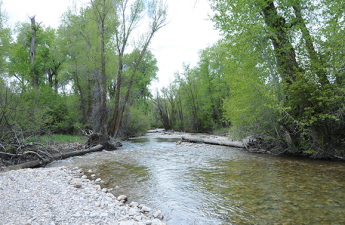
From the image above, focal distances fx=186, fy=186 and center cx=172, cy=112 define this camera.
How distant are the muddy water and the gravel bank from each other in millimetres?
515

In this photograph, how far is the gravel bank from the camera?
9.37ft

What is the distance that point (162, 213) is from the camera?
3.49m

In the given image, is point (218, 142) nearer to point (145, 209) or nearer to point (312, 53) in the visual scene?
point (312, 53)

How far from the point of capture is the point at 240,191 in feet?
14.3

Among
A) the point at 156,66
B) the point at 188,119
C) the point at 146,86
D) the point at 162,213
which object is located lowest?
the point at 162,213

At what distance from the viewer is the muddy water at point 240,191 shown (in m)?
3.27

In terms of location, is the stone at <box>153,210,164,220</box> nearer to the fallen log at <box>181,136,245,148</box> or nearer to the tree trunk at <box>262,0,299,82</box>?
the tree trunk at <box>262,0,299,82</box>

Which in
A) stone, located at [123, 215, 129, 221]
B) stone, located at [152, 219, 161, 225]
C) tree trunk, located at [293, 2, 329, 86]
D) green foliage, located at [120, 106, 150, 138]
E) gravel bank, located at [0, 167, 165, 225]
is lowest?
stone, located at [152, 219, 161, 225]

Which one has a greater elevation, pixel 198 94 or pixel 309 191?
pixel 198 94

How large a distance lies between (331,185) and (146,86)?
33662 mm

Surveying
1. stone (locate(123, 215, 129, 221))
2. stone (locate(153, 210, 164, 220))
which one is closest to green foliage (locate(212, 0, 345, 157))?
stone (locate(153, 210, 164, 220))

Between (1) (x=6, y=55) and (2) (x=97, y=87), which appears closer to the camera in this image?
(1) (x=6, y=55)

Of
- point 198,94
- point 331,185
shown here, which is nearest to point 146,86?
point 198,94

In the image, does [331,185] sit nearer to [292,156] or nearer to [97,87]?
[292,156]
